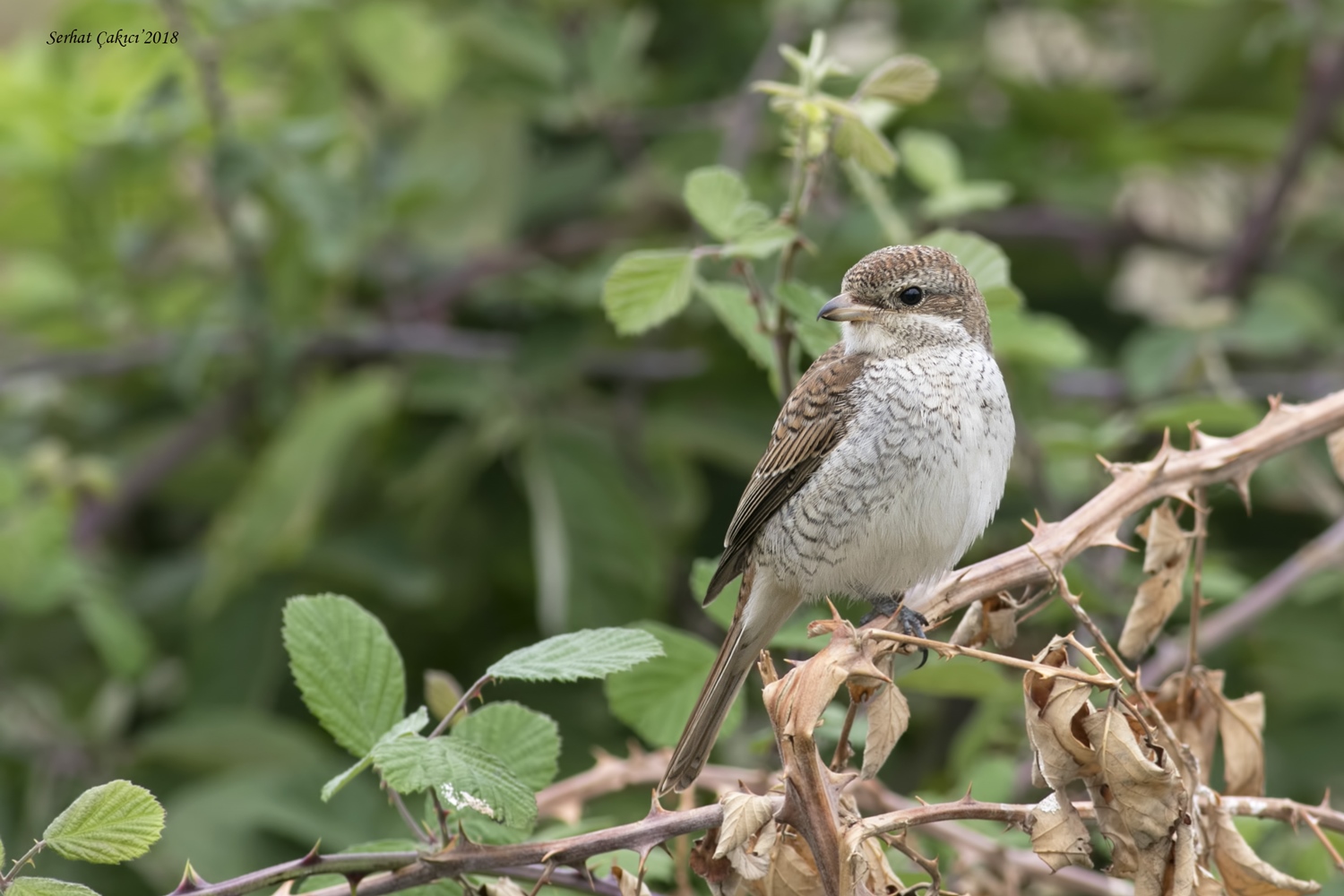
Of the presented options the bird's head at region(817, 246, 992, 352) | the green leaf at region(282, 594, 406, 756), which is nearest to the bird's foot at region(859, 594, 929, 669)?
the bird's head at region(817, 246, 992, 352)

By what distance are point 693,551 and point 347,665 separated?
2.24 meters

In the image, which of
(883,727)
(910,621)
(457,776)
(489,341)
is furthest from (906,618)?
(489,341)

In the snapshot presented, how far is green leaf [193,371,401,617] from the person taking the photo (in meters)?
3.56

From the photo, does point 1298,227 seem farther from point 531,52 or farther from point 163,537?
point 163,537

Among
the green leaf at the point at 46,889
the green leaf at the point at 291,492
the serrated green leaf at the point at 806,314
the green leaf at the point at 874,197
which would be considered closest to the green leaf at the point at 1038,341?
the green leaf at the point at 874,197

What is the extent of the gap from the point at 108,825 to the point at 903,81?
5.26 feet

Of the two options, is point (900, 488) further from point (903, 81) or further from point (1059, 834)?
point (1059, 834)

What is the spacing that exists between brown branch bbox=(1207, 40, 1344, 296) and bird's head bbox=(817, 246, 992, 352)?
6.02 ft

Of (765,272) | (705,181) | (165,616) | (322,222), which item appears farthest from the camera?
(165,616)

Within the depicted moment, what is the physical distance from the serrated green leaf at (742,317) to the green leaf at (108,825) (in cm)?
116

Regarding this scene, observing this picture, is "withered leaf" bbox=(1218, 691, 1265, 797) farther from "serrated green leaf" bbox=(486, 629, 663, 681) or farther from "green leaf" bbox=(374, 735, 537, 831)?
"green leaf" bbox=(374, 735, 537, 831)

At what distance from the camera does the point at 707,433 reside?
3.82 meters

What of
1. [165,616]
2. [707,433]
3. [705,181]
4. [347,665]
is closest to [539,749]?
[347,665]

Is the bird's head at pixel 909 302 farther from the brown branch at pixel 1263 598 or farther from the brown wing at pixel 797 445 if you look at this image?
the brown branch at pixel 1263 598
